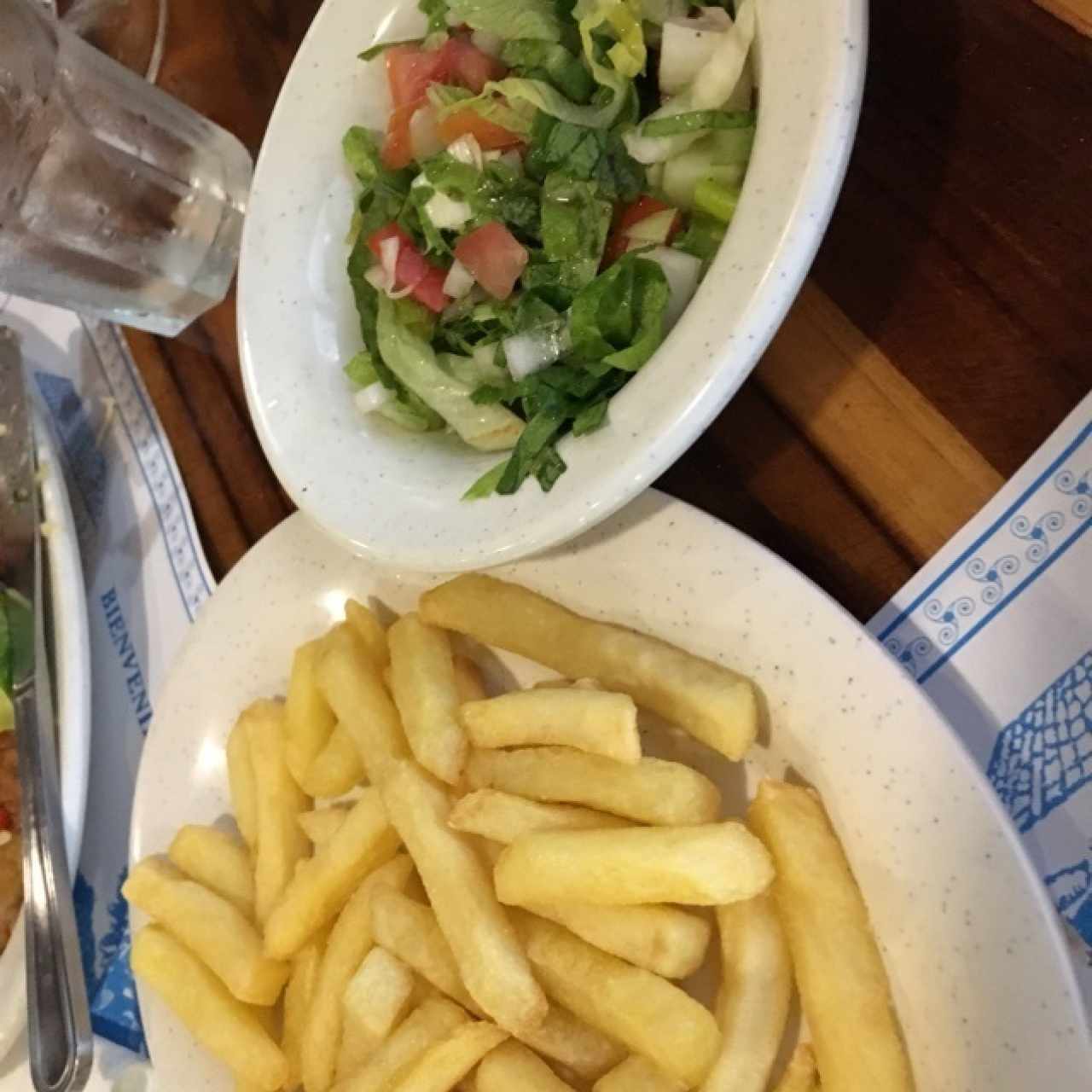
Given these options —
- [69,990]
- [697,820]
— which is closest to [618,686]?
[697,820]

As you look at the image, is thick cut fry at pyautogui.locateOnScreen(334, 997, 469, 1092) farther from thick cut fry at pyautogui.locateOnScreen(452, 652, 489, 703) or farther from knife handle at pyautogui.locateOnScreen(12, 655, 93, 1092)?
knife handle at pyautogui.locateOnScreen(12, 655, 93, 1092)

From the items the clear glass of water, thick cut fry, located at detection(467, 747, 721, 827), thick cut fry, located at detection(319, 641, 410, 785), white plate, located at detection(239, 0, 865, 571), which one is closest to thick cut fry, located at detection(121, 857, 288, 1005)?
thick cut fry, located at detection(319, 641, 410, 785)

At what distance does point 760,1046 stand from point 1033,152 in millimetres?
834

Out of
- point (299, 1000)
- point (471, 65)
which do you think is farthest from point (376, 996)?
point (471, 65)

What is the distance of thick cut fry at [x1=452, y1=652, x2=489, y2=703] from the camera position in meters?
1.25

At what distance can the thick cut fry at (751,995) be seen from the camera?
0.94 metres

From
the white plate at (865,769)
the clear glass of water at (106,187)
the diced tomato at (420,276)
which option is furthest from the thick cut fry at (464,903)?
the clear glass of water at (106,187)

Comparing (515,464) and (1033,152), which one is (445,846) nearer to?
(515,464)

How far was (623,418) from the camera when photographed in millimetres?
1025

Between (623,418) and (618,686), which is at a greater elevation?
(623,418)

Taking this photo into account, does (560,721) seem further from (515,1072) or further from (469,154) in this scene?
(469,154)

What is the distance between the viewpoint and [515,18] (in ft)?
4.01

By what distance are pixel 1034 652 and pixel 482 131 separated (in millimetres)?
810

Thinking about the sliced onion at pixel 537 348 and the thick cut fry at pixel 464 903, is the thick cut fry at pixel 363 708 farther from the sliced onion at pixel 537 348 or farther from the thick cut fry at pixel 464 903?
the sliced onion at pixel 537 348
